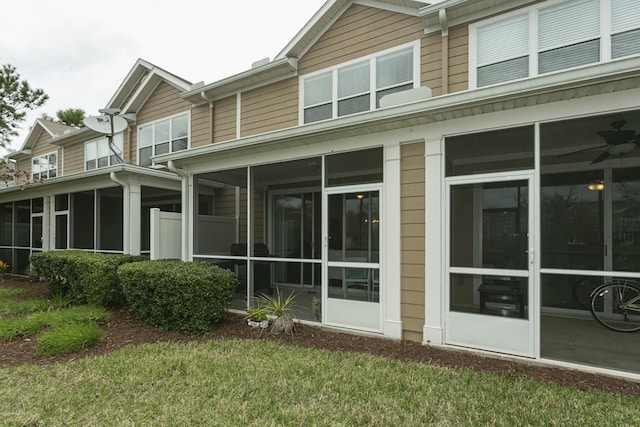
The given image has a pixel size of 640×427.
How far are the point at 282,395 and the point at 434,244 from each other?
2.45 meters

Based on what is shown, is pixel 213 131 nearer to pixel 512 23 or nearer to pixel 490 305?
pixel 512 23

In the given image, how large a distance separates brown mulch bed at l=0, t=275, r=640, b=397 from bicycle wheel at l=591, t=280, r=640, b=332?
236 centimetres

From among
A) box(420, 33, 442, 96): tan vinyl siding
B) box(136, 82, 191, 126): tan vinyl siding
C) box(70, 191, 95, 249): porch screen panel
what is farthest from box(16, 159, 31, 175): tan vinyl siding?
box(420, 33, 442, 96): tan vinyl siding

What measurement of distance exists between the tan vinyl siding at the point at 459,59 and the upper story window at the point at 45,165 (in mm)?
14550

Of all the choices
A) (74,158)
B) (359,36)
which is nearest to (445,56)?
(359,36)

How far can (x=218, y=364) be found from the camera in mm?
3609

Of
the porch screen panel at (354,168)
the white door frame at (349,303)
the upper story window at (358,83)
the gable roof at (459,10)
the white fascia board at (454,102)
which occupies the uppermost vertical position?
the gable roof at (459,10)

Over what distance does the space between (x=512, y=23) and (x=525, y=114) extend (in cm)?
275

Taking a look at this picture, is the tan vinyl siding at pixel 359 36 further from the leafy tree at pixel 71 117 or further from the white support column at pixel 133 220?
the leafy tree at pixel 71 117

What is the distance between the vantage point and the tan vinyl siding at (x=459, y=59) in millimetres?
5680

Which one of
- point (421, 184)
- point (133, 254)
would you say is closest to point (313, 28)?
point (421, 184)

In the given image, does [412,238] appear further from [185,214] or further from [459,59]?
[185,214]

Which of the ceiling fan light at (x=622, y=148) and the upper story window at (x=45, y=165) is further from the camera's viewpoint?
the upper story window at (x=45, y=165)

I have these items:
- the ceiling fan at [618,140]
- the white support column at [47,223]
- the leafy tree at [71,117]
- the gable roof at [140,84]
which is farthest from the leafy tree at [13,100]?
the ceiling fan at [618,140]
